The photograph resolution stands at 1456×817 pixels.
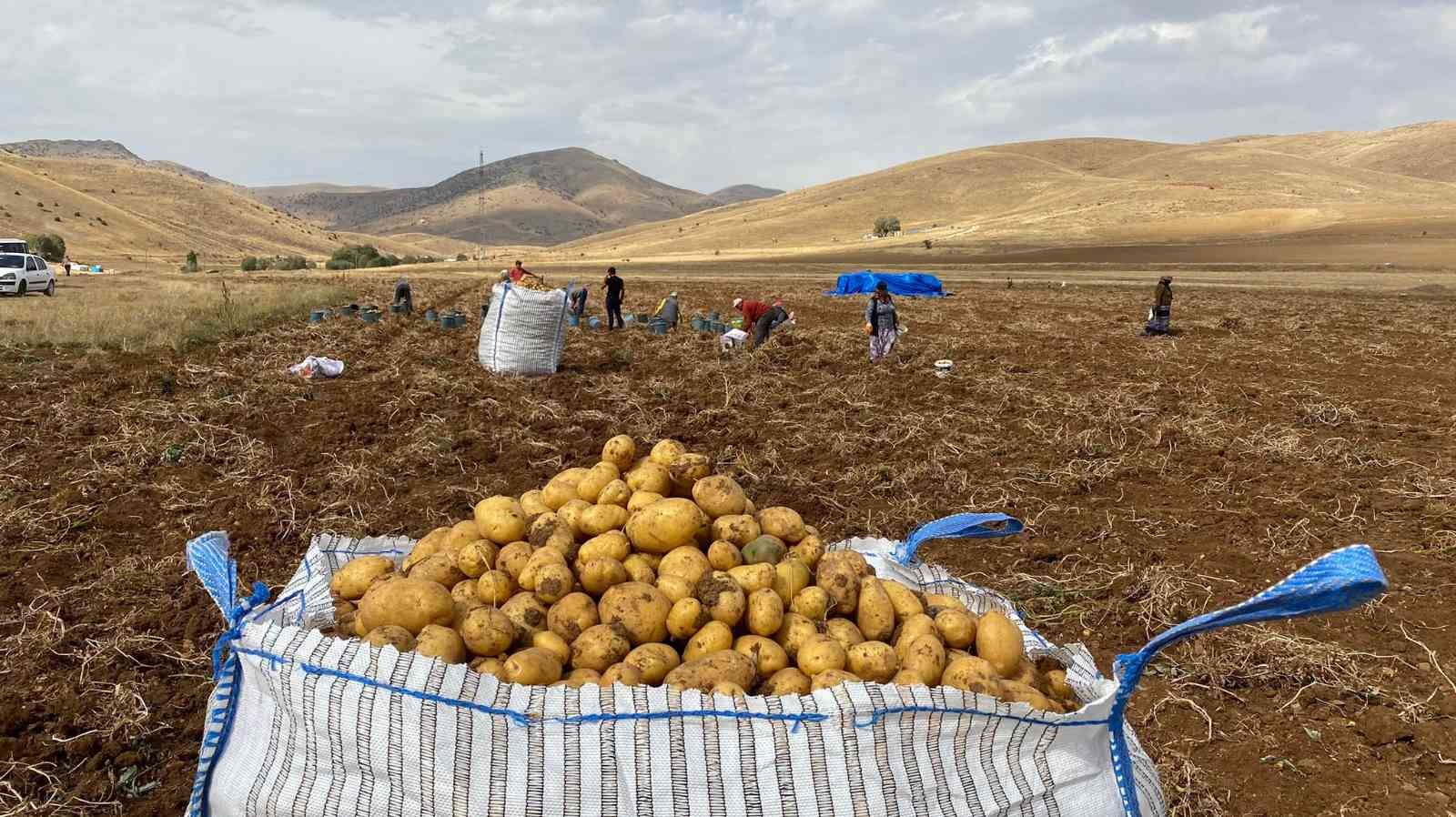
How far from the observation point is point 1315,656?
4.03 meters

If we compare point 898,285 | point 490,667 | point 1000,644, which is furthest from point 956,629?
point 898,285

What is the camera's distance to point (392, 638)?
8.34 ft

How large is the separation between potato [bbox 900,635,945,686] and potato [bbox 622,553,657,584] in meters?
1.01

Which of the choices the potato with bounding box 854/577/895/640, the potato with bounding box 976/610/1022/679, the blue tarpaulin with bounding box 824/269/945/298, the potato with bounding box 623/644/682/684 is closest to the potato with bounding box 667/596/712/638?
the potato with bounding box 623/644/682/684

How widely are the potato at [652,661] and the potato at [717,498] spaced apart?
0.84 m

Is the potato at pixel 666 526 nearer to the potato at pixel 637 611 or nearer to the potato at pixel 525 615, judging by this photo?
the potato at pixel 637 611

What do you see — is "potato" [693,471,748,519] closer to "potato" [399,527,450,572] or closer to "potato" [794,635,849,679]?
"potato" [794,635,849,679]

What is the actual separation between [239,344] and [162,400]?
4.19 meters

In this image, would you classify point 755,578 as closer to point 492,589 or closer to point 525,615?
point 525,615

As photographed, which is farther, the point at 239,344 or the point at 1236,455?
the point at 239,344

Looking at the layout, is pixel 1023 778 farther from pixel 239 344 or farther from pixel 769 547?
pixel 239 344

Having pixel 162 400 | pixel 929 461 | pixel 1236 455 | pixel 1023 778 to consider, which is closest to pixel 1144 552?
pixel 929 461

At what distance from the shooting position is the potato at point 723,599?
2896 mm

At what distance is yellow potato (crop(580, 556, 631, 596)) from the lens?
Answer: 10.0ft
